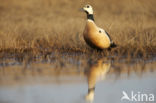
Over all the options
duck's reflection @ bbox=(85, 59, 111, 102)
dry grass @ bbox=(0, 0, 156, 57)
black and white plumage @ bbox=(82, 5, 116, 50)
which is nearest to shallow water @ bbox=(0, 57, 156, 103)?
duck's reflection @ bbox=(85, 59, 111, 102)

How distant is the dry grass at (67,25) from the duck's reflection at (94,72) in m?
0.87

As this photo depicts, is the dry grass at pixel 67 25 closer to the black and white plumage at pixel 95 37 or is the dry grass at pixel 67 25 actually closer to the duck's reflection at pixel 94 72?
the black and white plumage at pixel 95 37

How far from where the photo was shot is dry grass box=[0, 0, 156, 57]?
388 inches

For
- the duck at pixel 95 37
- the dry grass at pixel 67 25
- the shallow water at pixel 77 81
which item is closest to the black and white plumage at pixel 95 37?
the duck at pixel 95 37

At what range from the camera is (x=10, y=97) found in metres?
6.39

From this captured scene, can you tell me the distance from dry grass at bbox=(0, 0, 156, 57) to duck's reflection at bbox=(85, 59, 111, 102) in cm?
87

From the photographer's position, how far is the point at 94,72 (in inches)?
309

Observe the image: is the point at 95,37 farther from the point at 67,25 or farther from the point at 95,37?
the point at 67,25

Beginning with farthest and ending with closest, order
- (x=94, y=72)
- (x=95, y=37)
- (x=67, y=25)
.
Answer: (x=67, y=25) → (x=95, y=37) → (x=94, y=72)

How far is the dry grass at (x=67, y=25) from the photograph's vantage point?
9.86 meters

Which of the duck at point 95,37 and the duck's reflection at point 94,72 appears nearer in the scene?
the duck's reflection at point 94,72

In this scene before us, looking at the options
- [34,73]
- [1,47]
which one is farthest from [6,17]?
[34,73]

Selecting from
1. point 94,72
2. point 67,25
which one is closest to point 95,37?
point 94,72

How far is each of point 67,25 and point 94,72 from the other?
6020mm
